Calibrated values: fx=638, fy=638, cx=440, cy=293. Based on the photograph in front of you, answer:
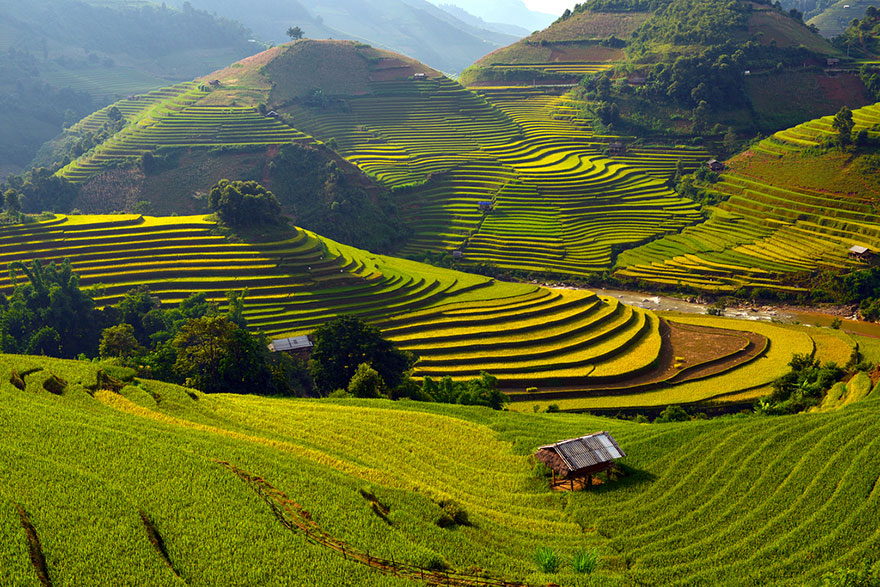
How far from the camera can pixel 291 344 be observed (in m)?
46.3

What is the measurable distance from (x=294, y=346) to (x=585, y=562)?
31.9 metres

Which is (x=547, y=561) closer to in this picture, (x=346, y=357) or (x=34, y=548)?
(x=34, y=548)

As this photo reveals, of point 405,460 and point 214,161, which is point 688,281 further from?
point 214,161

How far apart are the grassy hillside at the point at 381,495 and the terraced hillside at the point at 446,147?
43.0 metres

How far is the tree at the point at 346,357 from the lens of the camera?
133 feet

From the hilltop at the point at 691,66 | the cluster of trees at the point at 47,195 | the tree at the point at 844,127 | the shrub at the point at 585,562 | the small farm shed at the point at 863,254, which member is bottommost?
the shrub at the point at 585,562

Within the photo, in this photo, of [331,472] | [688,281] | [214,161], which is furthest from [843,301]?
[214,161]

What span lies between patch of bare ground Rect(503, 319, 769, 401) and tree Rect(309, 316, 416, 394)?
8.54m

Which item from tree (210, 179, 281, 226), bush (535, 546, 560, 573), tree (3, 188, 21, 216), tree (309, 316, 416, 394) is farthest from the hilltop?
bush (535, 546, 560, 573)

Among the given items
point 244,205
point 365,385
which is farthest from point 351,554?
point 244,205

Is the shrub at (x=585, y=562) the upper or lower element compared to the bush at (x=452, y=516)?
lower

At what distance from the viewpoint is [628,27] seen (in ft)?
394

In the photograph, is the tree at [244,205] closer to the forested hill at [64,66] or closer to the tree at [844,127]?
the tree at [844,127]

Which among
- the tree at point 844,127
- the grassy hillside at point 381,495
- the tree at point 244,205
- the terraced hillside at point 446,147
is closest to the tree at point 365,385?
the grassy hillside at point 381,495
